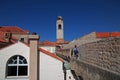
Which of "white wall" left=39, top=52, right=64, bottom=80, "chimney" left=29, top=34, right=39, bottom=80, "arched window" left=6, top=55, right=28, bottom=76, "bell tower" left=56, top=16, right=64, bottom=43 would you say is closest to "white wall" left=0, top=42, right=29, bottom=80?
"arched window" left=6, top=55, right=28, bottom=76

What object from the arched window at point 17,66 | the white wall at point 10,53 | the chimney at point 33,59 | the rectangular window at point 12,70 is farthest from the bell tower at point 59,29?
the rectangular window at point 12,70

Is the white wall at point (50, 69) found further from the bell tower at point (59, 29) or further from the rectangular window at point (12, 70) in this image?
the bell tower at point (59, 29)

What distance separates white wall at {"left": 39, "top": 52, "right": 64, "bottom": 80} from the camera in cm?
1048

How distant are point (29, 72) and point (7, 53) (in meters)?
2.20

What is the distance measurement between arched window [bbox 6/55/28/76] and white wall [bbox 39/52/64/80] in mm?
1257

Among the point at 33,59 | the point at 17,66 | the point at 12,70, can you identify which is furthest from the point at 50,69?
the point at 12,70

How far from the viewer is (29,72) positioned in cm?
1020

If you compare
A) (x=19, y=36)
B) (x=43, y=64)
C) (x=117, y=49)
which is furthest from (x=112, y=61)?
(x=19, y=36)

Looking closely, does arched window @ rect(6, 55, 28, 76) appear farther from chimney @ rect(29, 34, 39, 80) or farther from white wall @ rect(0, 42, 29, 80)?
chimney @ rect(29, 34, 39, 80)

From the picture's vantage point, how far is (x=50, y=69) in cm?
1055

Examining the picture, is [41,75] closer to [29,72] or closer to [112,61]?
[29,72]

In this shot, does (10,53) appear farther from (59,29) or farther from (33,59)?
(59,29)

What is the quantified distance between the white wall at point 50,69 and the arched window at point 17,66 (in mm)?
1257

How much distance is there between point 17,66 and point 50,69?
7.98 ft
